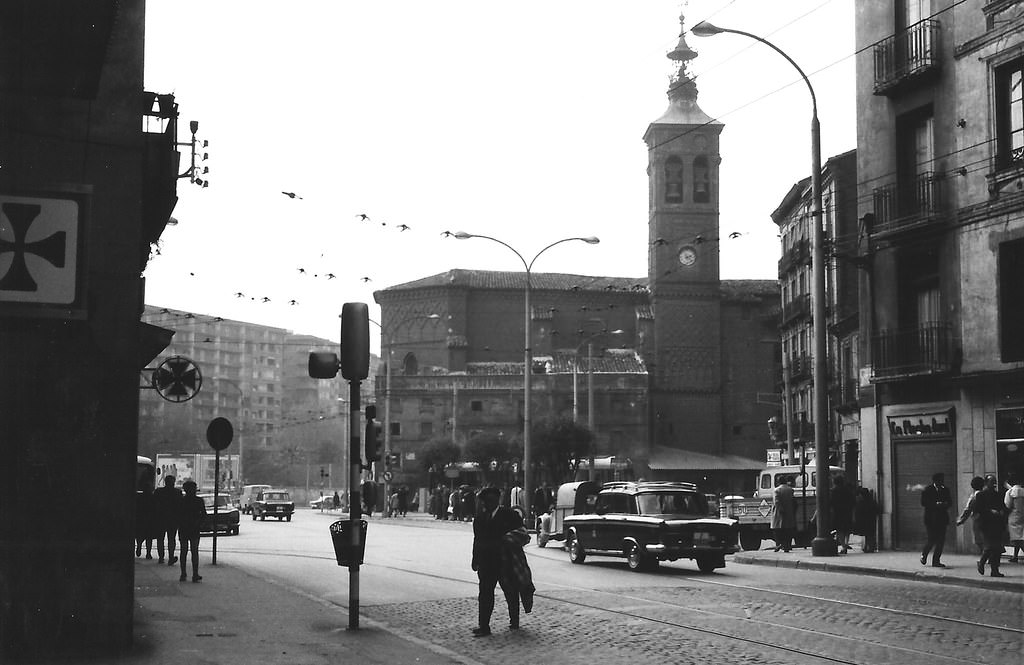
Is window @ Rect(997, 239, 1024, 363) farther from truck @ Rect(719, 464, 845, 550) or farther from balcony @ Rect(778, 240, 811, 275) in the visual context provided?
balcony @ Rect(778, 240, 811, 275)

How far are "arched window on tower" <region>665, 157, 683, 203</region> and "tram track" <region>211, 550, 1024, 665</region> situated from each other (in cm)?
7044

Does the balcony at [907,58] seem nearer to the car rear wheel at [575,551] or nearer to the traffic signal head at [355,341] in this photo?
the car rear wheel at [575,551]

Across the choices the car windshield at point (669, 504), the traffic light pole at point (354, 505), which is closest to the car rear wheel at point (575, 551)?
the car windshield at point (669, 504)

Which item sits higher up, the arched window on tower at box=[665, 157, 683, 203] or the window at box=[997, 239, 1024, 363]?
the arched window on tower at box=[665, 157, 683, 203]

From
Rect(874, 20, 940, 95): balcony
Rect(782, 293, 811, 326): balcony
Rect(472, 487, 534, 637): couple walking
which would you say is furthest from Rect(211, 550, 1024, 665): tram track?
Rect(782, 293, 811, 326): balcony

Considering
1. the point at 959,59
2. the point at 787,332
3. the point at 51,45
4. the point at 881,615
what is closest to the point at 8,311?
the point at 51,45

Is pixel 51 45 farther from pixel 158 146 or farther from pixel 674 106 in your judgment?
pixel 674 106

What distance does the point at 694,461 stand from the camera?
281 feet

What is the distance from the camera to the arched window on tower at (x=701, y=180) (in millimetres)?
88938

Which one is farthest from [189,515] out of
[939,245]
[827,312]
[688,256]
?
[688,256]

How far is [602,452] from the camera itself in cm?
8631

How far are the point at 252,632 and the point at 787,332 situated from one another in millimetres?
58821

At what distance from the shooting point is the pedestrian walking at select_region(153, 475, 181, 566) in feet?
75.5

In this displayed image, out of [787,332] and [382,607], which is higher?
[787,332]
